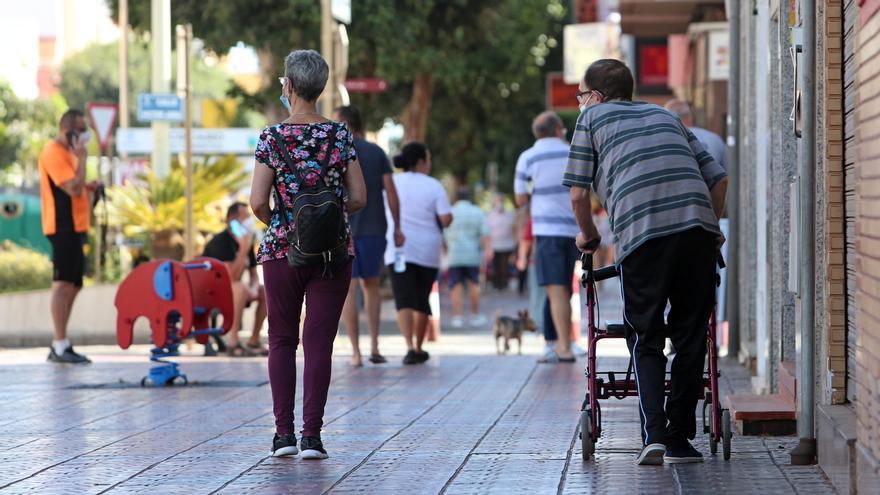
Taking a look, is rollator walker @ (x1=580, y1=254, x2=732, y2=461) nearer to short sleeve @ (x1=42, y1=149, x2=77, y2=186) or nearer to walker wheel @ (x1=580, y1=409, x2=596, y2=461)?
walker wheel @ (x1=580, y1=409, x2=596, y2=461)

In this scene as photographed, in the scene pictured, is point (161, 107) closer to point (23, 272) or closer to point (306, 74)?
point (23, 272)

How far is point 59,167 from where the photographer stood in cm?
1503

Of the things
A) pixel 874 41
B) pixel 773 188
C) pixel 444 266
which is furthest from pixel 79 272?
pixel 444 266

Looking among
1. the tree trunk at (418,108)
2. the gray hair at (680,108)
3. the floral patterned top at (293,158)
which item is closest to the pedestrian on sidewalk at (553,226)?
the gray hair at (680,108)

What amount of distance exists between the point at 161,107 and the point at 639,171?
15.5 m

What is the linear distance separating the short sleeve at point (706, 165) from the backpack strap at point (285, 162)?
1551mm

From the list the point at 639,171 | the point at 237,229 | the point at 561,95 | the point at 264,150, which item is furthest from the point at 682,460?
the point at 561,95

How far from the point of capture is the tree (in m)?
32.8

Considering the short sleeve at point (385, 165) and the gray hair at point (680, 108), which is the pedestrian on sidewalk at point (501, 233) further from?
the gray hair at point (680, 108)

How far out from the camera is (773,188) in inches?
409

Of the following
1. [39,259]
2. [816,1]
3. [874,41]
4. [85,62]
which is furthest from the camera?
[85,62]

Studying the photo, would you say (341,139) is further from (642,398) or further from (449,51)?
(449,51)

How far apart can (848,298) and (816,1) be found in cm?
134

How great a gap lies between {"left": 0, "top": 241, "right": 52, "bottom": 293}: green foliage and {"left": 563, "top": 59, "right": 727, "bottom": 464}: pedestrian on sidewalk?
16397mm
